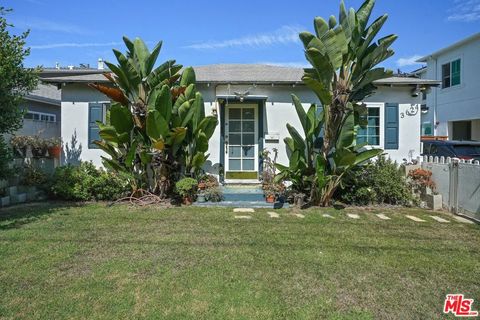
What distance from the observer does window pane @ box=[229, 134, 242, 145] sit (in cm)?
1062

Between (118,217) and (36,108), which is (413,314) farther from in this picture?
(36,108)

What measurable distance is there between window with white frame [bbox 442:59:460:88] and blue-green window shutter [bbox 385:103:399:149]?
1206 cm

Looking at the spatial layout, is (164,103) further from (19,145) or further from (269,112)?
(19,145)

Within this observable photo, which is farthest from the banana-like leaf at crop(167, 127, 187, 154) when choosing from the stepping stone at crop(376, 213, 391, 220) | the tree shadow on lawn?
the stepping stone at crop(376, 213, 391, 220)

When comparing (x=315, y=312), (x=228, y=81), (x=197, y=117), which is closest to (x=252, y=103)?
(x=228, y=81)

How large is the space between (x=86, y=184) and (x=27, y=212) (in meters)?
Answer: 1.54

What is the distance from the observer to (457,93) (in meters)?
19.7

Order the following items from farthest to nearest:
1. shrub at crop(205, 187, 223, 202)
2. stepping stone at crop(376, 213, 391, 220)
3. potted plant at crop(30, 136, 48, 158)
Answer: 1. potted plant at crop(30, 136, 48, 158)
2. shrub at crop(205, 187, 223, 202)
3. stepping stone at crop(376, 213, 391, 220)

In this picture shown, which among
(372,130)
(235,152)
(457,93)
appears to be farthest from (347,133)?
(457,93)

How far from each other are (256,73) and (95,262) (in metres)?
8.06

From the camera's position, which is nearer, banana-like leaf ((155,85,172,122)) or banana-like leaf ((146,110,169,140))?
banana-like leaf ((146,110,169,140))

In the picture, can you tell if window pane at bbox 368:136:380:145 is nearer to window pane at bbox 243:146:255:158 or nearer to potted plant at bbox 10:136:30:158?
window pane at bbox 243:146:255:158

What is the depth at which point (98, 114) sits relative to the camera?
10.2m

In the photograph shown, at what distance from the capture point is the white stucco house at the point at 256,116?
33.6 feet
